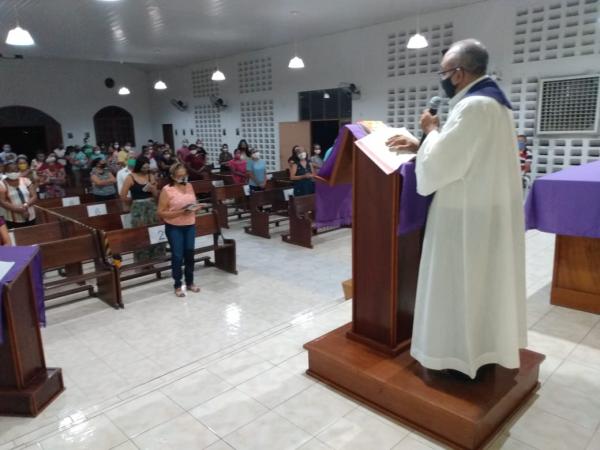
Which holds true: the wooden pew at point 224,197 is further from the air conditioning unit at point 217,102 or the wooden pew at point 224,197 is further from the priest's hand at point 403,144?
the air conditioning unit at point 217,102

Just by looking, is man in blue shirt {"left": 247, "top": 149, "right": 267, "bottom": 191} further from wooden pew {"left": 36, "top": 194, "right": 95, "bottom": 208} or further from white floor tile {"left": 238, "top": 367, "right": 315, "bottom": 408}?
white floor tile {"left": 238, "top": 367, "right": 315, "bottom": 408}

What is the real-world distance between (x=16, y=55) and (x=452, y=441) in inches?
647

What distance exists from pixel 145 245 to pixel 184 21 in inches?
256

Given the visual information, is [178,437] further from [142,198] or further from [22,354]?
[142,198]

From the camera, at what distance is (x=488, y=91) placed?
2086 mm

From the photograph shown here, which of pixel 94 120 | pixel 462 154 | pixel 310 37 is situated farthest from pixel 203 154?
pixel 462 154

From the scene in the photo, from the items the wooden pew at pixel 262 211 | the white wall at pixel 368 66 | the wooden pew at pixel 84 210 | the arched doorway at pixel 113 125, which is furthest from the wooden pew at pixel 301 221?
the arched doorway at pixel 113 125

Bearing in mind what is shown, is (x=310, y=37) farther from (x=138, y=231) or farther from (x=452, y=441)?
(x=452, y=441)

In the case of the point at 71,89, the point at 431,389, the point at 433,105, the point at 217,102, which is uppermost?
the point at 71,89

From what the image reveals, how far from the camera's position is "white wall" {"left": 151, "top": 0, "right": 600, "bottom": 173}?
8.32m

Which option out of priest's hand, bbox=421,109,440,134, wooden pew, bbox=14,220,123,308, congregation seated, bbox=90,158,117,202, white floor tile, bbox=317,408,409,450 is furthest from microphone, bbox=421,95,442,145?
congregation seated, bbox=90,158,117,202

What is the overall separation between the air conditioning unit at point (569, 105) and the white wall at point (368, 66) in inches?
6.9

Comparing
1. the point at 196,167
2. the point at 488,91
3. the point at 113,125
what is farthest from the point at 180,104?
the point at 488,91

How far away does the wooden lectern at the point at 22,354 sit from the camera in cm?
273
